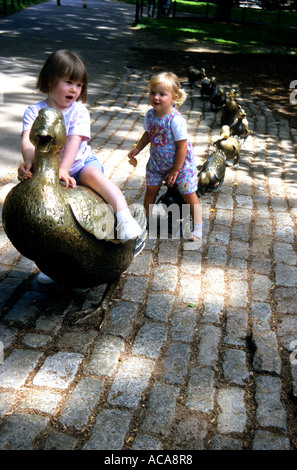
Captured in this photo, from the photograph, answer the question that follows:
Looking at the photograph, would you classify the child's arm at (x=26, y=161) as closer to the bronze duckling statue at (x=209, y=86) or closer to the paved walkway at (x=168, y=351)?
the paved walkway at (x=168, y=351)

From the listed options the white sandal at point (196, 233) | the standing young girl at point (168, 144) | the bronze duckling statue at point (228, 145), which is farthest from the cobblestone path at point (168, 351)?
the bronze duckling statue at point (228, 145)

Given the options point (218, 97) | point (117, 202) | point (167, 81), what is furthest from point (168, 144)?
point (218, 97)

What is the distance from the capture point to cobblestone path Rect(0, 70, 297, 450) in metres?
2.61

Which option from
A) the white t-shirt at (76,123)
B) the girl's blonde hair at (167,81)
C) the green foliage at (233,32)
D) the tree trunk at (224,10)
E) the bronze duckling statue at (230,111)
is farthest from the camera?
the tree trunk at (224,10)

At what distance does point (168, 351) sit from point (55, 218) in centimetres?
117

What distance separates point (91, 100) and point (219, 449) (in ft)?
24.8

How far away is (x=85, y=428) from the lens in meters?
2.60

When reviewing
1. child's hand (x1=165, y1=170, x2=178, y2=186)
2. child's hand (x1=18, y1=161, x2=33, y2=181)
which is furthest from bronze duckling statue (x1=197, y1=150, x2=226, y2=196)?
child's hand (x1=18, y1=161, x2=33, y2=181)

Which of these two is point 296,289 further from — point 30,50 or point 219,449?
point 30,50

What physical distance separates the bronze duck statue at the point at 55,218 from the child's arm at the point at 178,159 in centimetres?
141

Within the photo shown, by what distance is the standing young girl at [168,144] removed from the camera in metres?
4.10

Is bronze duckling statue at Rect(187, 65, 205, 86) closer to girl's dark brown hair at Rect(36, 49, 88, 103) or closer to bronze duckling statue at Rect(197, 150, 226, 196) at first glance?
bronze duckling statue at Rect(197, 150, 226, 196)

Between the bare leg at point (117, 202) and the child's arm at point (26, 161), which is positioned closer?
the child's arm at point (26, 161)

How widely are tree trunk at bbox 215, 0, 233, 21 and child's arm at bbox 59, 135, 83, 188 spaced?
69.1ft
